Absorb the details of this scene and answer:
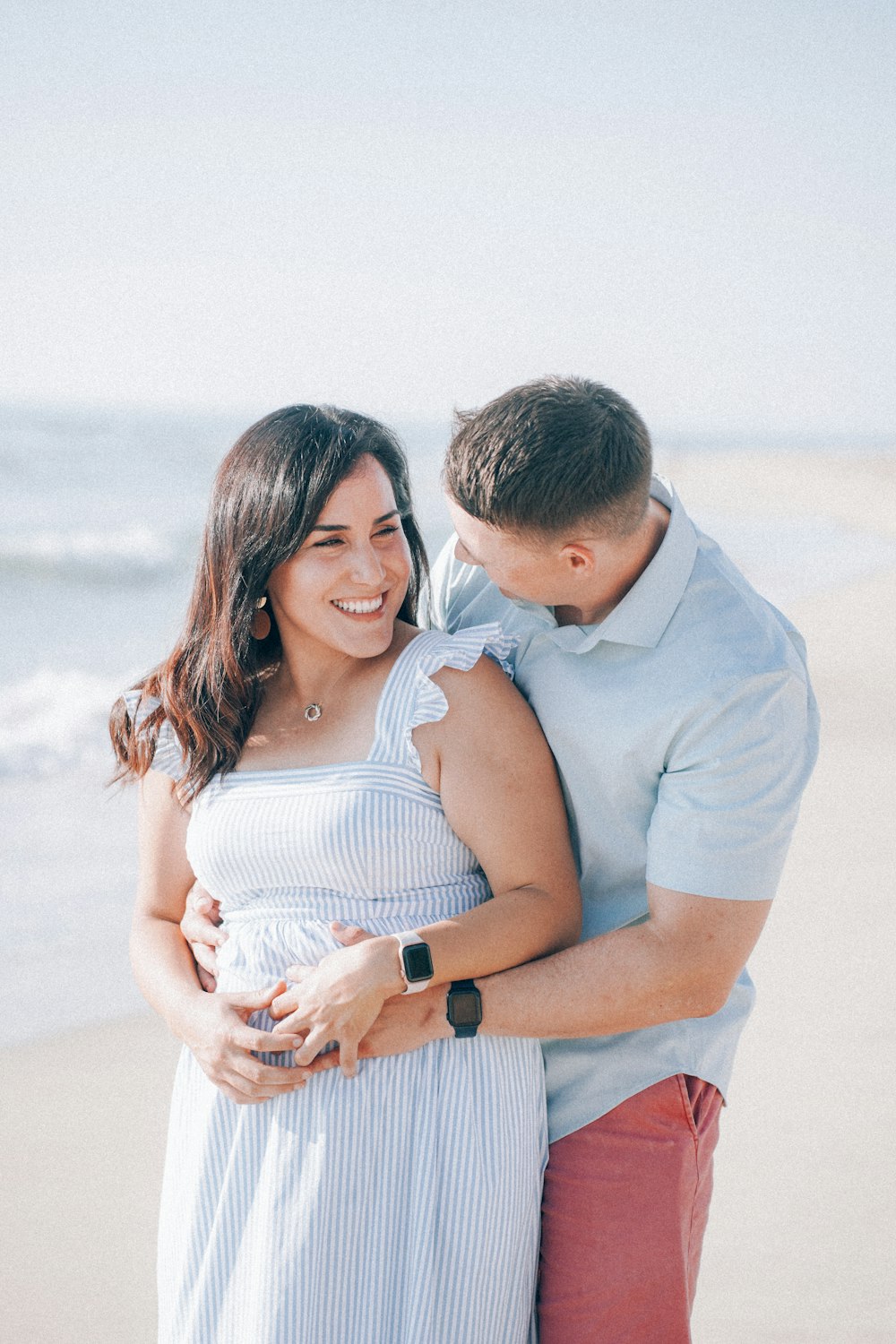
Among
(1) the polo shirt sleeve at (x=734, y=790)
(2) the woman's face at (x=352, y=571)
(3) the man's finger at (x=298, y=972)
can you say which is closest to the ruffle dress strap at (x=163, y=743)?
(2) the woman's face at (x=352, y=571)

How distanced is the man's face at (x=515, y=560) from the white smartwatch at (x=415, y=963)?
0.60m

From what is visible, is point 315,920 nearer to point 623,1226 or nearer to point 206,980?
point 206,980

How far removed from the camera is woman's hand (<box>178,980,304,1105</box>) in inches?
83.7

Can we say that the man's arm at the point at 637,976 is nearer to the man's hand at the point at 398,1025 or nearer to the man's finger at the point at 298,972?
the man's hand at the point at 398,1025

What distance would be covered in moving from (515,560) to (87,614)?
1174 centimetres

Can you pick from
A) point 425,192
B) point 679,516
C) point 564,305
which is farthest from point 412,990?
point 564,305

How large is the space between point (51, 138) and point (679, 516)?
31.1 m

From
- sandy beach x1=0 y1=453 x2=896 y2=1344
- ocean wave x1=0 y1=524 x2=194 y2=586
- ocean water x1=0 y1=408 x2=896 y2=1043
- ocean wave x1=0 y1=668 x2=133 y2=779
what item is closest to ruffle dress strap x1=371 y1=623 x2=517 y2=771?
ocean water x1=0 y1=408 x2=896 y2=1043

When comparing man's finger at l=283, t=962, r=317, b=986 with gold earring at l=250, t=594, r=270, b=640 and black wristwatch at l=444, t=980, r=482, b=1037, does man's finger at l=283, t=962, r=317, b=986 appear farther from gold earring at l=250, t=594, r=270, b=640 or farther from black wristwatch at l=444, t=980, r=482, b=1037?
gold earring at l=250, t=594, r=270, b=640

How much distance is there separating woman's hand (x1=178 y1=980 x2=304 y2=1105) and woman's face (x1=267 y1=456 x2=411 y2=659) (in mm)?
620

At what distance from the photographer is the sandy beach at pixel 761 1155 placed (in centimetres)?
351

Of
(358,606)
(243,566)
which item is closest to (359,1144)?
(358,606)

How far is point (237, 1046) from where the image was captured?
216cm

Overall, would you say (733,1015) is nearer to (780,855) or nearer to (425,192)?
(780,855)
